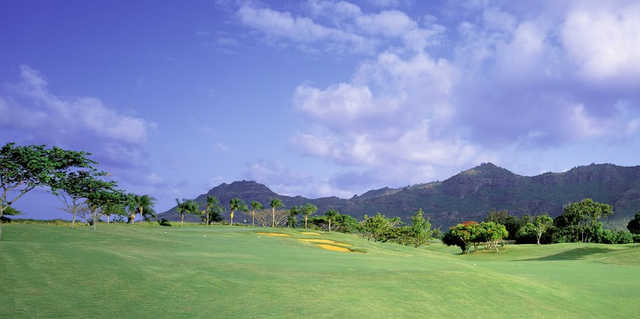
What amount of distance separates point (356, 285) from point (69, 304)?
9.78 metres

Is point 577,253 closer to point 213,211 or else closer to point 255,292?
point 255,292

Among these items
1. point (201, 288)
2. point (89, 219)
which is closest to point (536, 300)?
point (201, 288)

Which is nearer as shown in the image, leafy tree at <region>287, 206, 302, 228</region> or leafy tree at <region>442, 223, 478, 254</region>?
leafy tree at <region>442, 223, 478, 254</region>

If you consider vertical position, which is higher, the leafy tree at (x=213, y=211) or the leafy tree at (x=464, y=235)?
the leafy tree at (x=213, y=211)

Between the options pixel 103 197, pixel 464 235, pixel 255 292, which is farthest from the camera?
pixel 464 235

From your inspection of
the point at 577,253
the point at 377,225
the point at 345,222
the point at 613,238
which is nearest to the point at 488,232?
the point at 577,253

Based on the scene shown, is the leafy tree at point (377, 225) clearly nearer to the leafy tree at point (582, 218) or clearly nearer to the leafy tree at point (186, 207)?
the leafy tree at point (582, 218)

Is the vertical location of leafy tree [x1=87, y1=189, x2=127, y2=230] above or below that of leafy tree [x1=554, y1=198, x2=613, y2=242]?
above

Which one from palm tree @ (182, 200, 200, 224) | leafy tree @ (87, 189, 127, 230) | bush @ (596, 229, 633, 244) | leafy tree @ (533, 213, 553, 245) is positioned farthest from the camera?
palm tree @ (182, 200, 200, 224)

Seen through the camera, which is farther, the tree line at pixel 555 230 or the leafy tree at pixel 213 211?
the leafy tree at pixel 213 211

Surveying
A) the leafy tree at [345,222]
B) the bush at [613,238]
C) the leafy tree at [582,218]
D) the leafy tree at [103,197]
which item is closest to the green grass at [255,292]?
Answer: the leafy tree at [103,197]

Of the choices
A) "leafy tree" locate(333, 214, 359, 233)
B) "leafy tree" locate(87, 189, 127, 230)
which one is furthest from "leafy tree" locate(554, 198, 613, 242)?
"leafy tree" locate(87, 189, 127, 230)

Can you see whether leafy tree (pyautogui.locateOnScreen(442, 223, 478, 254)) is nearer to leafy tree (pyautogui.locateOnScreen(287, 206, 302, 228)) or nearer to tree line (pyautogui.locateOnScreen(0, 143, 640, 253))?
tree line (pyautogui.locateOnScreen(0, 143, 640, 253))

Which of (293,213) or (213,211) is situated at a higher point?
(213,211)
